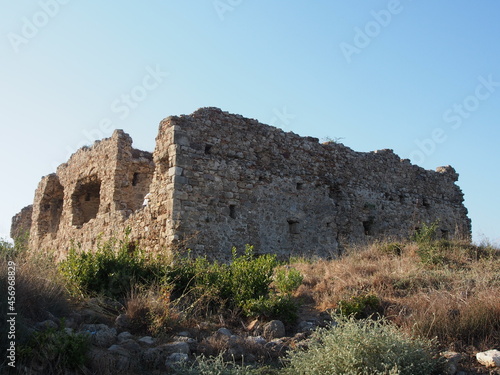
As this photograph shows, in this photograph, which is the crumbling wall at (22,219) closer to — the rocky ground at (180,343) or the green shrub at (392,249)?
the green shrub at (392,249)

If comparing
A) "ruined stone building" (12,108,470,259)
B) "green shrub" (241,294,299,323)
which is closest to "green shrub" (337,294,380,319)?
"green shrub" (241,294,299,323)

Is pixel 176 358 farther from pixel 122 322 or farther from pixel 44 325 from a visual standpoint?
pixel 44 325

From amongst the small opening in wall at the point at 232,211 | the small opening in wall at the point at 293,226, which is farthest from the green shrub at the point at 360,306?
the small opening in wall at the point at 293,226

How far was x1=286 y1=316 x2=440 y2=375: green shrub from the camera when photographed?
5074 mm

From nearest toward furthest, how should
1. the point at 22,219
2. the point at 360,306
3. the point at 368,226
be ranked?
1. the point at 360,306
2. the point at 368,226
3. the point at 22,219

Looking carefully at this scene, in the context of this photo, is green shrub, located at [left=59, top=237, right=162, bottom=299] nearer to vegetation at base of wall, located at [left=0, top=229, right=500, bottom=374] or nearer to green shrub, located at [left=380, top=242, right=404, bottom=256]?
vegetation at base of wall, located at [left=0, top=229, right=500, bottom=374]

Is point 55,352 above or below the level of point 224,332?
below

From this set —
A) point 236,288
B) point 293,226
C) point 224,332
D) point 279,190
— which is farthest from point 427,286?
point 279,190

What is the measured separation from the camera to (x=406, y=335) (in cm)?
582

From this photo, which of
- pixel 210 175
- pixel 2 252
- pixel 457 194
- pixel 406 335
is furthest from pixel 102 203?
pixel 457 194

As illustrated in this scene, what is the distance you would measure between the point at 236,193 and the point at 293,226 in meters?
1.86

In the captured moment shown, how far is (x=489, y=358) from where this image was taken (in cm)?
566

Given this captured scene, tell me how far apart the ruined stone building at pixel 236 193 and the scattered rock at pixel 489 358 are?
20.6ft

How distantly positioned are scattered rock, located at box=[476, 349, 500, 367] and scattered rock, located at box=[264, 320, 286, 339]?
91.1 inches
